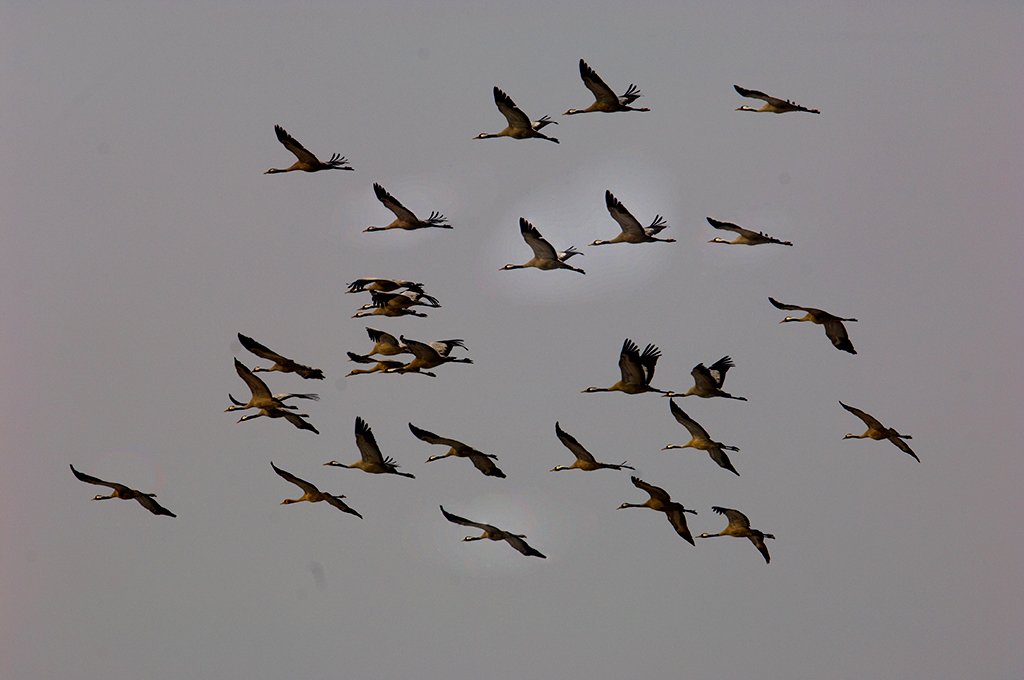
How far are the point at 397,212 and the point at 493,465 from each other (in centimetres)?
970

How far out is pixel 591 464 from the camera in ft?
156

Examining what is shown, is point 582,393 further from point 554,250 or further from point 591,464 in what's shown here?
point 554,250

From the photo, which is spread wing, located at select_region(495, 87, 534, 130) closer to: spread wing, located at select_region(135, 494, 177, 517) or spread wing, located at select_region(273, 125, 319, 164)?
spread wing, located at select_region(273, 125, 319, 164)

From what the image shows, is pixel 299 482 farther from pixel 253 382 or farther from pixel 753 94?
pixel 753 94

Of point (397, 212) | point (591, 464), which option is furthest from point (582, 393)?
point (397, 212)

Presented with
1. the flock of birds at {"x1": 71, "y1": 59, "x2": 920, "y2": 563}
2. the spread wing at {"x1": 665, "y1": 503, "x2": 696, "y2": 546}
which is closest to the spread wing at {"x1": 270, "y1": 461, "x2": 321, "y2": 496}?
the flock of birds at {"x1": 71, "y1": 59, "x2": 920, "y2": 563}

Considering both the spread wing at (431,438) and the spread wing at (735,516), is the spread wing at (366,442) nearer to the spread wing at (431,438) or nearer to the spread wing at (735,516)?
the spread wing at (431,438)

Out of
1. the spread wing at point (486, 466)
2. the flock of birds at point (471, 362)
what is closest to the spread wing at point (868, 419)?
the flock of birds at point (471, 362)

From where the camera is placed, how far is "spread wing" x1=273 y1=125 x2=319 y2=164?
146 feet

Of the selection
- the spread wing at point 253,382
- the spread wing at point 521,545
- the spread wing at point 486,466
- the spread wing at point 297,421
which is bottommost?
the spread wing at point 521,545

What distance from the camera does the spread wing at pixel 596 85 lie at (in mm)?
43094

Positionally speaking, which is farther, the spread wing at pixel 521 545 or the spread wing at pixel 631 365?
the spread wing at pixel 521 545

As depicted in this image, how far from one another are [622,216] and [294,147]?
441 inches

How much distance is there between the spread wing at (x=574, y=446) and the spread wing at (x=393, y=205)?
9.03 metres
